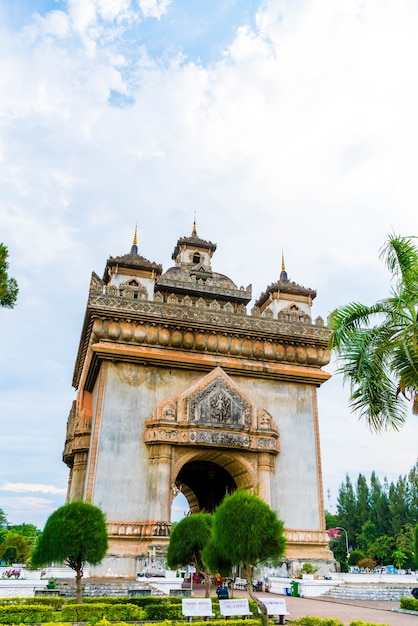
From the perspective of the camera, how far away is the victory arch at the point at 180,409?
63.1ft

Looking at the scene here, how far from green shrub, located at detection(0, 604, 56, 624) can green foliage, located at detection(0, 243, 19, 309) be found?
6.17 metres

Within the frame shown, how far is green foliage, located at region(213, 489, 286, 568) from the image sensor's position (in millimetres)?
9406

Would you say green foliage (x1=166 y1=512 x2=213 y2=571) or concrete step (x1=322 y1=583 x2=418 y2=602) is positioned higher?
green foliage (x1=166 y1=512 x2=213 y2=571)

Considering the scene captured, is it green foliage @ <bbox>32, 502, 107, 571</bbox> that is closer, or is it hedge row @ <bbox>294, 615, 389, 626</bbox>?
hedge row @ <bbox>294, 615, 389, 626</bbox>

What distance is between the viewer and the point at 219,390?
21078mm

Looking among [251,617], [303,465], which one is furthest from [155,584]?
[303,465]

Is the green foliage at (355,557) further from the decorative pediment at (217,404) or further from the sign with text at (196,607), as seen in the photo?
the sign with text at (196,607)

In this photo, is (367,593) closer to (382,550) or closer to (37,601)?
(37,601)

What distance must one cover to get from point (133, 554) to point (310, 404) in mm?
9159

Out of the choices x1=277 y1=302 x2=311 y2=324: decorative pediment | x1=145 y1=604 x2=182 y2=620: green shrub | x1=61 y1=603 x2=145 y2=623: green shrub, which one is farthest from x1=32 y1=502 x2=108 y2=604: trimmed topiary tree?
x1=277 y1=302 x2=311 y2=324: decorative pediment

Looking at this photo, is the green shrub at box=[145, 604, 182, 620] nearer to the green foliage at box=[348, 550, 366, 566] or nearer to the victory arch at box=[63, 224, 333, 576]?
the victory arch at box=[63, 224, 333, 576]

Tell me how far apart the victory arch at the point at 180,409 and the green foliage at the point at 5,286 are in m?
8.67

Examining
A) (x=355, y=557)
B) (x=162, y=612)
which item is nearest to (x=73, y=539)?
(x=162, y=612)

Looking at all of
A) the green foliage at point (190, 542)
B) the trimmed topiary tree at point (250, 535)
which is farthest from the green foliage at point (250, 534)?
the green foliage at point (190, 542)
